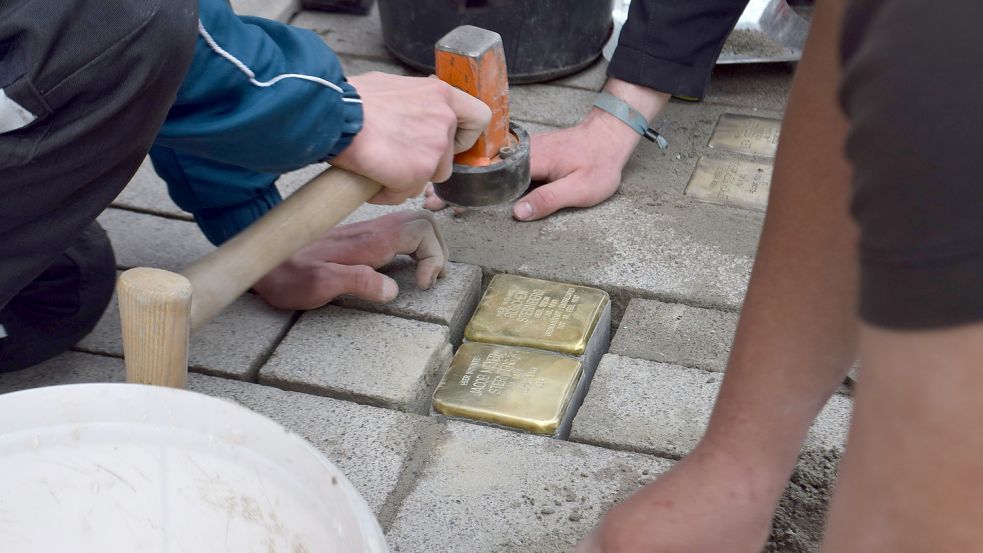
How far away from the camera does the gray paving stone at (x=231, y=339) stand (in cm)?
187

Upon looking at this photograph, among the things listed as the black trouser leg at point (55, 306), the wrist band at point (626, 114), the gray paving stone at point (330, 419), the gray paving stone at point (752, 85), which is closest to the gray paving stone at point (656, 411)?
the gray paving stone at point (330, 419)

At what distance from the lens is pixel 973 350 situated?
2.09 ft

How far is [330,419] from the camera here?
1.74 m

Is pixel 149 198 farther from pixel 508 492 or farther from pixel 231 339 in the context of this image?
pixel 508 492

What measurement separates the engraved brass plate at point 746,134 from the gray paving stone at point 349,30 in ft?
3.31

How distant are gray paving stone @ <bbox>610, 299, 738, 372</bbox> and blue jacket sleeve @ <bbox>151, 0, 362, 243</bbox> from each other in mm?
676

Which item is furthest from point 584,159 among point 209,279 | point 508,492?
point 209,279

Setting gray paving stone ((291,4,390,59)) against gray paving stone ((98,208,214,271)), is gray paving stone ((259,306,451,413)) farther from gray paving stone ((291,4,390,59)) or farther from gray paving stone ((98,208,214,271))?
gray paving stone ((291,4,390,59))

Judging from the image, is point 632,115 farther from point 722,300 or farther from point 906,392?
point 906,392

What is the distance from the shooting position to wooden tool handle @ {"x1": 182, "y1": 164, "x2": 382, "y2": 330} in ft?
4.86

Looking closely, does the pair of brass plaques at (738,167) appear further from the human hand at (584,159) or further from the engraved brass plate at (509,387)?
the engraved brass plate at (509,387)

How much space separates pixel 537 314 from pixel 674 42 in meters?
0.84

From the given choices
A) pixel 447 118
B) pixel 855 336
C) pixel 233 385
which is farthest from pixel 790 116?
pixel 233 385

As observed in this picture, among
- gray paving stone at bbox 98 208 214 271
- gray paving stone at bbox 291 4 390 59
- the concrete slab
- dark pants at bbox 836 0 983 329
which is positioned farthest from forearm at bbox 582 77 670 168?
dark pants at bbox 836 0 983 329
